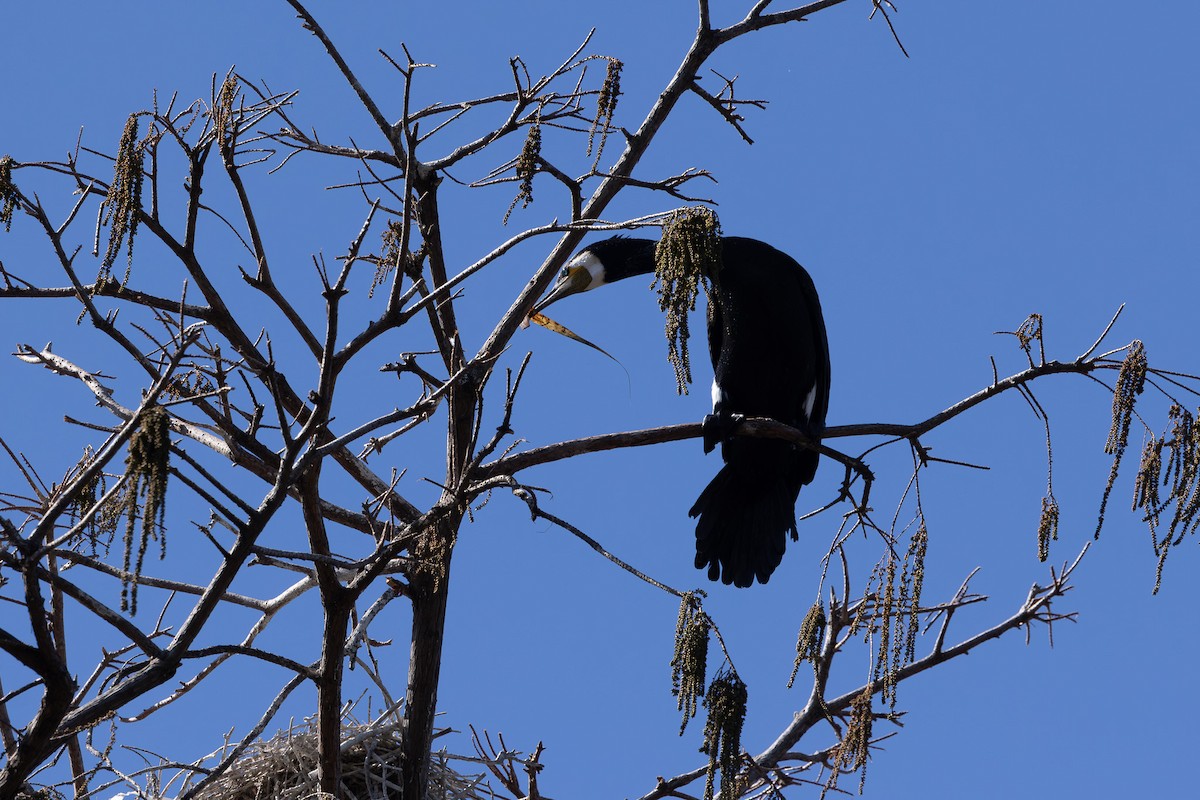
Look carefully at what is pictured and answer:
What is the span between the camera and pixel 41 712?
2.69 meters

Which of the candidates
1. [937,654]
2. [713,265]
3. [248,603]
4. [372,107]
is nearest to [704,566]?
[937,654]

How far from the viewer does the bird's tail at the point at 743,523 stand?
16.1 feet

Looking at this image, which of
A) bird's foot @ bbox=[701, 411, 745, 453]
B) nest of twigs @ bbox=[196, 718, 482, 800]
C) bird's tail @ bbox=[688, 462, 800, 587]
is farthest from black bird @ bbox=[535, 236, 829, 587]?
nest of twigs @ bbox=[196, 718, 482, 800]

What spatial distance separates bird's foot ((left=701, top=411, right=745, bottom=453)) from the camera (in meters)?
4.26

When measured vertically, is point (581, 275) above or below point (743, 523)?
above

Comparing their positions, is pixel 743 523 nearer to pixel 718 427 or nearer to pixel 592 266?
pixel 718 427

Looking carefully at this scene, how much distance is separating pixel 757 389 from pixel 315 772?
1947mm

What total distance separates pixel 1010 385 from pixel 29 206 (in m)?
2.35

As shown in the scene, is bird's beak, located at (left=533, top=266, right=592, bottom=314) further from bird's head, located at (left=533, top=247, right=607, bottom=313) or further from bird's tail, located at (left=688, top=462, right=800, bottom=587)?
bird's tail, located at (left=688, top=462, right=800, bottom=587)

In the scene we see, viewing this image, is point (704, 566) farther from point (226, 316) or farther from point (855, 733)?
point (226, 316)

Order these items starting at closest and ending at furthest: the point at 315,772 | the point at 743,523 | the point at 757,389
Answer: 1. the point at 315,772
2. the point at 757,389
3. the point at 743,523

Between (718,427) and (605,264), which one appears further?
(605,264)

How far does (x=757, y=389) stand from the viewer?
4.81 meters

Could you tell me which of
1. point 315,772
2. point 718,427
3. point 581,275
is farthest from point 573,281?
point 315,772
